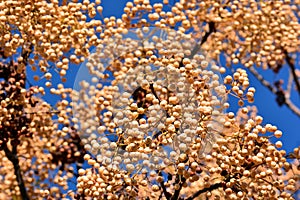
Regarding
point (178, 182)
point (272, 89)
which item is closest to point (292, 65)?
point (272, 89)

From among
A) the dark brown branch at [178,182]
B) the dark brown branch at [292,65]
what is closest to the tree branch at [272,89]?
the dark brown branch at [292,65]

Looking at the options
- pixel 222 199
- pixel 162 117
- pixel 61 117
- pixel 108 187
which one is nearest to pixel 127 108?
pixel 162 117

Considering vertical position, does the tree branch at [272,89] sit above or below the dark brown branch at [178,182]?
above

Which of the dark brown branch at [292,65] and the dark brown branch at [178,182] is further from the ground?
the dark brown branch at [292,65]

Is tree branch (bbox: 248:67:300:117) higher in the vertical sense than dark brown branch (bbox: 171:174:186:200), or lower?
→ higher

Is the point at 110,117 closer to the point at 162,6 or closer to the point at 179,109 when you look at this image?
the point at 179,109

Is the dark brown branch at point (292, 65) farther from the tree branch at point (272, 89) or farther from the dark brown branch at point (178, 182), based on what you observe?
the dark brown branch at point (178, 182)

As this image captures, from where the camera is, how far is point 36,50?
503 cm

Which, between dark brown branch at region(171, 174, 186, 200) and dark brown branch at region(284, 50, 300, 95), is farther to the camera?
dark brown branch at region(284, 50, 300, 95)

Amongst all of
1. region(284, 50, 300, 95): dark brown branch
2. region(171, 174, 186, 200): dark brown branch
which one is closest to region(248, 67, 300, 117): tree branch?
region(284, 50, 300, 95): dark brown branch

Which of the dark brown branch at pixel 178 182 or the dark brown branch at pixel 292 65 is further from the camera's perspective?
the dark brown branch at pixel 292 65

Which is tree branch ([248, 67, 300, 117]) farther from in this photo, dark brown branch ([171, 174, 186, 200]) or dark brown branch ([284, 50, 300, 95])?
dark brown branch ([171, 174, 186, 200])

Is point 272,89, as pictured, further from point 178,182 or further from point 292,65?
point 178,182

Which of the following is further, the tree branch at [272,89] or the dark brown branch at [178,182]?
the tree branch at [272,89]
